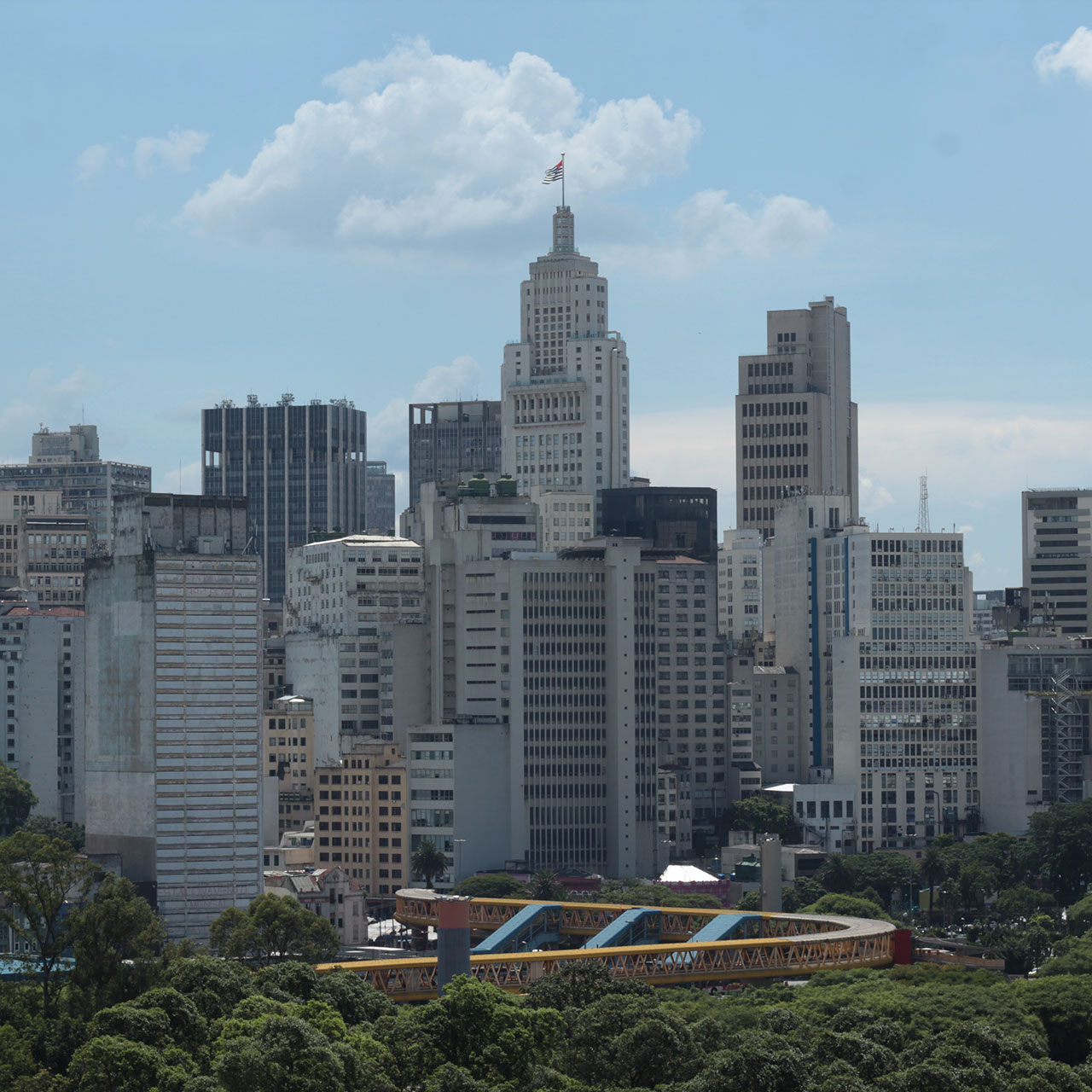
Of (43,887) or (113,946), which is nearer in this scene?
(43,887)

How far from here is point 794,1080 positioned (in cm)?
14212

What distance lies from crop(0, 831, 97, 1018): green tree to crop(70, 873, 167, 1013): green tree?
1.86 metres

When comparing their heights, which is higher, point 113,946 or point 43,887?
point 43,887

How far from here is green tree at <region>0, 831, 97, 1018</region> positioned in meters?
183

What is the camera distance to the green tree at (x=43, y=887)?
602 feet

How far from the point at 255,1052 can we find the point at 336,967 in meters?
55.1

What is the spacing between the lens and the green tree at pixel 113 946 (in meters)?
182

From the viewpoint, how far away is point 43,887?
185 meters

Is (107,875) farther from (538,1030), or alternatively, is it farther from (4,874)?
(538,1030)

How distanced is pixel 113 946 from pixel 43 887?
23.2 feet

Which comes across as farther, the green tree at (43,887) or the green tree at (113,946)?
the green tree at (43,887)

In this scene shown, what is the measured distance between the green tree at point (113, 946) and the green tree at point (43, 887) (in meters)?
1.86

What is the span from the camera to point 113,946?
612 ft

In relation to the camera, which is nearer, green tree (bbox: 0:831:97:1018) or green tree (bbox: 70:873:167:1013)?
green tree (bbox: 70:873:167:1013)
